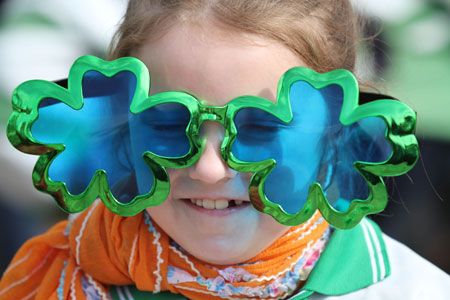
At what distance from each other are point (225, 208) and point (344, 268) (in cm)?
30

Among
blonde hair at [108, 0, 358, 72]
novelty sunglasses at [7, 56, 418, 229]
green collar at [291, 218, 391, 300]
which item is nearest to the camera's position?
novelty sunglasses at [7, 56, 418, 229]

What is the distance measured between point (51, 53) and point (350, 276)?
1.72m

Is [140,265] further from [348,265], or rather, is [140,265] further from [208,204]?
[348,265]

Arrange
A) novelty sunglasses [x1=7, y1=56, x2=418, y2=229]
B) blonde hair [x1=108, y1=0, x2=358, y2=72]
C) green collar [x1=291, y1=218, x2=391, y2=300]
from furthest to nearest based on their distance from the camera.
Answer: green collar [x1=291, y1=218, x2=391, y2=300], blonde hair [x1=108, y1=0, x2=358, y2=72], novelty sunglasses [x1=7, y1=56, x2=418, y2=229]

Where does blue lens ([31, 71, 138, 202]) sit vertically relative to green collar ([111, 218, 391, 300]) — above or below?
above

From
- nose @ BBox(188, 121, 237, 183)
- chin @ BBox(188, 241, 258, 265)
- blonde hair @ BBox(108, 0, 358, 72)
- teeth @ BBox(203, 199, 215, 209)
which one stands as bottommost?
chin @ BBox(188, 241, 258, 265)

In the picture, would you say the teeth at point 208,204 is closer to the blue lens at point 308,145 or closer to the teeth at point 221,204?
the teeth at point 221,204

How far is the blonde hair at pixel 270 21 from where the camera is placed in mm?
1013

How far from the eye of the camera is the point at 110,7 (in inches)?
103

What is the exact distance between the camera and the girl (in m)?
0.95

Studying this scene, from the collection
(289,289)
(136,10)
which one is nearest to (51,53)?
(136,10)

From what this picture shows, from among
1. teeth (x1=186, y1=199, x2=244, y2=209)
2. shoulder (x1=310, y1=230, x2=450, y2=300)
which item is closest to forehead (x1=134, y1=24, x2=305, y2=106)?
teeth (x1=186, y1=199, x2=244, y2=209)

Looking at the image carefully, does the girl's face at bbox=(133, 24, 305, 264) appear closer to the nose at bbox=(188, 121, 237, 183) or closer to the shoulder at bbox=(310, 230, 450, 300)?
the nose at bbox=(188, 121, 237, 183)

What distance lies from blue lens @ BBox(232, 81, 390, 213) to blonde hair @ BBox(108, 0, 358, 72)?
16 centimetres
